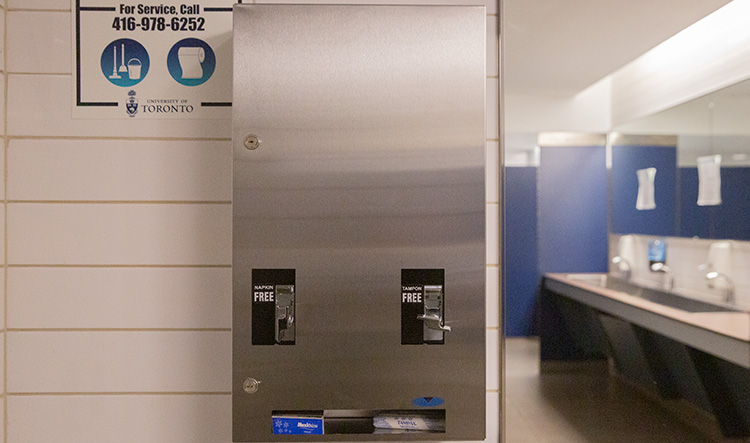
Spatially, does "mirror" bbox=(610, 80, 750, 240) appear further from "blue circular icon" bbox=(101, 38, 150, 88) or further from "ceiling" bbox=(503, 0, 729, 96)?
"blue circular icon" bbox=(101, 38, 150, 88)

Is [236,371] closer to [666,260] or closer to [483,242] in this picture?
[483,242]

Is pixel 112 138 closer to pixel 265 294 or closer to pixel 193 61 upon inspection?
pixel 193 61

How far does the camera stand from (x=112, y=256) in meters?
1.51

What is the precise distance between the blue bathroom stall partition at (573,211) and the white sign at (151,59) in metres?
1.00

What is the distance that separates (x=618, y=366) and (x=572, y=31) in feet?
3.32

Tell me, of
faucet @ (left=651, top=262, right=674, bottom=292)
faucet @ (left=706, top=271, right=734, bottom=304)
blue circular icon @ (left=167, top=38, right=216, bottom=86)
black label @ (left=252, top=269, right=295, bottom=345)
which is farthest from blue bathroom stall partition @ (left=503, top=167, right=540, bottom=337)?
blue circular icon @ (left=167, top=38, right=216, bottom=86)

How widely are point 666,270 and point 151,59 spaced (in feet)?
5.56

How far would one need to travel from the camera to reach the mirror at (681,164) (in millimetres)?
1498

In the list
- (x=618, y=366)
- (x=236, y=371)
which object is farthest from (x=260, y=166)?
(x=618, y=366)

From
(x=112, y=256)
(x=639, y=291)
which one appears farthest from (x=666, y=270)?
(x=112, y=256)

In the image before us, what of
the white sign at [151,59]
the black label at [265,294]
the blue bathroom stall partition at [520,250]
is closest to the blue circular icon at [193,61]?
the white sign at [151,59]

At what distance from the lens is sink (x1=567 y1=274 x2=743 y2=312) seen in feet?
5.00

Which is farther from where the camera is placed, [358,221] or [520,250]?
[520,250]

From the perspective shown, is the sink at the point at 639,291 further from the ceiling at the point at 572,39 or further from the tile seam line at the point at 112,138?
the tile seam line at the point at 112,138
